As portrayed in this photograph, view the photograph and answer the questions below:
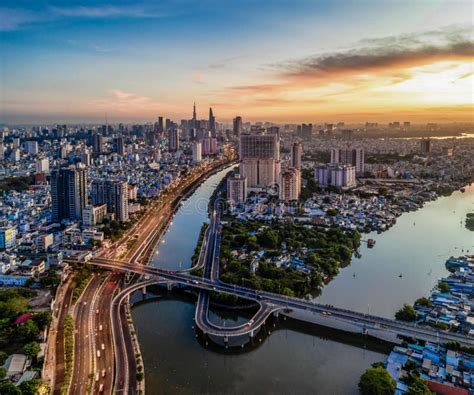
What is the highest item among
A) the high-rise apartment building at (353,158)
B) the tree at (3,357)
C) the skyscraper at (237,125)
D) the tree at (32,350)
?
the skyscraper at (237,125)

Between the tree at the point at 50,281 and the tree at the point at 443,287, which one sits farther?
the tree at the point at 443,287

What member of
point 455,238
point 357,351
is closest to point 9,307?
point 357,351

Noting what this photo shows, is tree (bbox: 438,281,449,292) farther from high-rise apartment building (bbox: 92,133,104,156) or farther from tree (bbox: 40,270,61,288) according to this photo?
high-rise apartment building (bbox: 92,133,104,156)

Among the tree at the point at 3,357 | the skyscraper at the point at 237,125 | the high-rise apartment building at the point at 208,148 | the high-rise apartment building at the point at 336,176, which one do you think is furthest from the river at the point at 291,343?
the skyscraper at the point at 237,125

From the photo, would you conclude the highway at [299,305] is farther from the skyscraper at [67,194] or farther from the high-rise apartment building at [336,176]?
the high-rise apartment building at [336,176]

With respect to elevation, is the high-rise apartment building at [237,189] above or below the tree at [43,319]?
above

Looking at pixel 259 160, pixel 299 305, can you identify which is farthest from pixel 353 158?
pixel 299 305

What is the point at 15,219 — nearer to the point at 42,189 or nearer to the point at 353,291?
the point at 42,189
